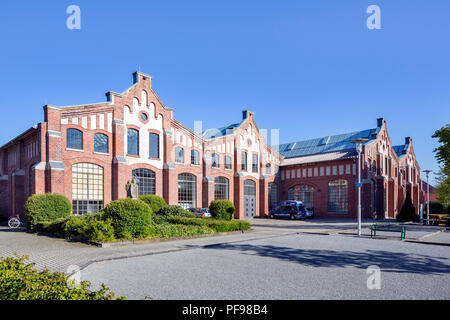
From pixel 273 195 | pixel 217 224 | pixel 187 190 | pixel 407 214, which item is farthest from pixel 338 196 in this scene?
pixel 217 224

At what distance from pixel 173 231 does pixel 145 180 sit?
1198 centimetres

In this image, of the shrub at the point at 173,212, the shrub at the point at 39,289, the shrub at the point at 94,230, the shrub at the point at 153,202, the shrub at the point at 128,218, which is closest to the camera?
Result: the shrub at the point at 39,289

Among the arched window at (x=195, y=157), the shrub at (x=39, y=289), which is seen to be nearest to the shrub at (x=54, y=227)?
the shrub at (x=39, y=289)

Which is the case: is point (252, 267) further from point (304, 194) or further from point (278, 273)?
point (304, 194)

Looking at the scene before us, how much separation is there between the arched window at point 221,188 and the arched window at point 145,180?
7.53 m

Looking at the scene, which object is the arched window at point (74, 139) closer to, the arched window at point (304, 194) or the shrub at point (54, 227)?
the shrub at point (54, 227)

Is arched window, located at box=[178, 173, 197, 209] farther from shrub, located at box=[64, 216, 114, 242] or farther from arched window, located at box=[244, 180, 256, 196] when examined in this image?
shrub, located at box=[64, 216, 114, 242]

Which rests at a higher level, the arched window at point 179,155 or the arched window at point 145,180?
the arched window at point 179,155

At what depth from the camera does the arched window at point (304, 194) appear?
1448 inches

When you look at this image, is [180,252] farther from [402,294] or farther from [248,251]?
[402,294]

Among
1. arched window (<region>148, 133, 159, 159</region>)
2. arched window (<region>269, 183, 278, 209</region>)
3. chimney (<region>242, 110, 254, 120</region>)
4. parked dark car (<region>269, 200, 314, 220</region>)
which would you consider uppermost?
chimney (<region>242, 110, 254, 120</region>)

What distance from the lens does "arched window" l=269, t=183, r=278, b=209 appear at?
3828 centimetres

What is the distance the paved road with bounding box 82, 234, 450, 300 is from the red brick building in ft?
46.0

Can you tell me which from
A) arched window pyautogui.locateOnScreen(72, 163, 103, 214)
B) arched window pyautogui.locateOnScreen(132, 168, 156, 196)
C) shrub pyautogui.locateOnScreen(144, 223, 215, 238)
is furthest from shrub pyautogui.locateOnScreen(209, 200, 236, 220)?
arched window pyautogui.locateOnScreen(72, 163, 103, 214)
